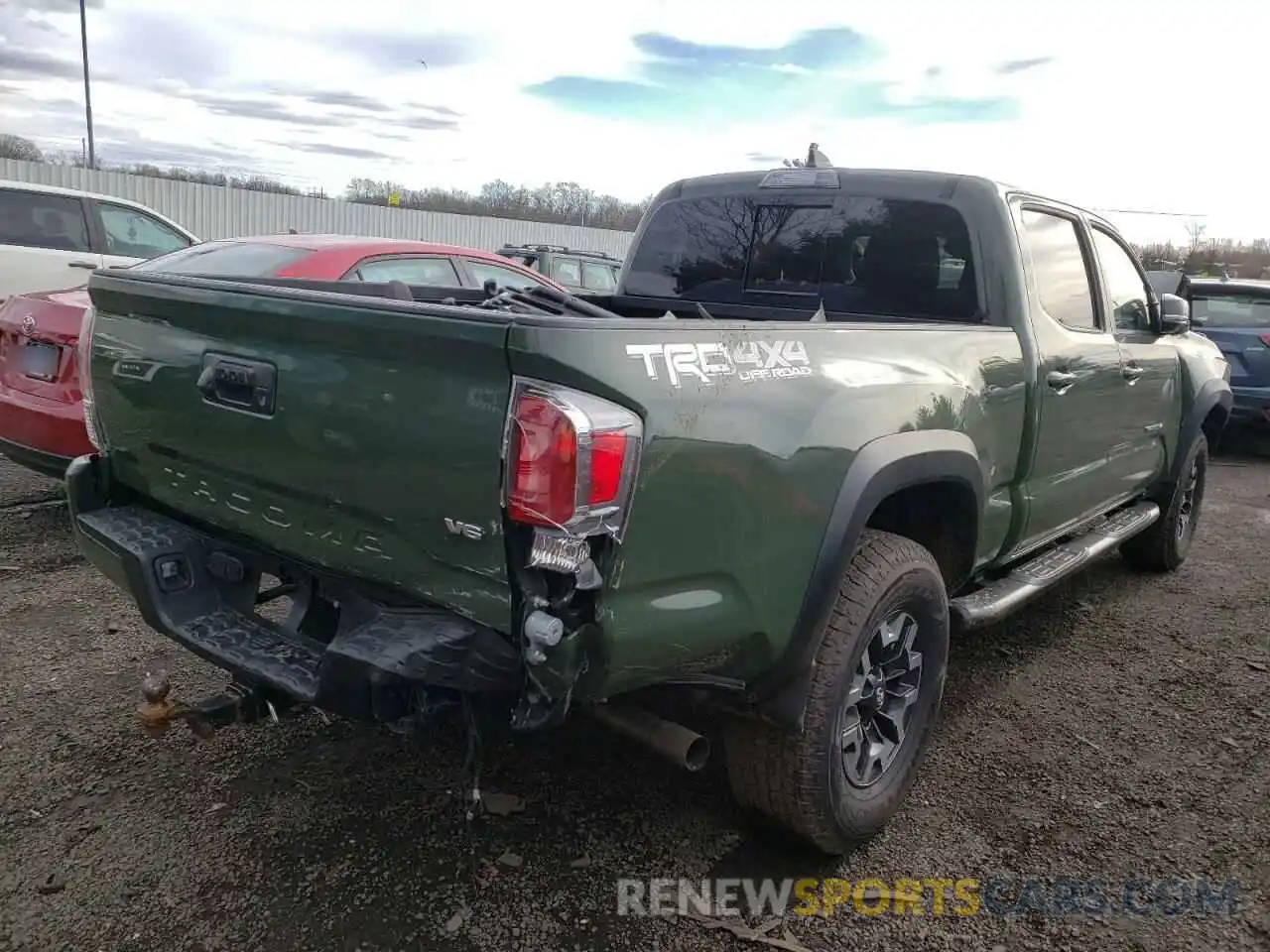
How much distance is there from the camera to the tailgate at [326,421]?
2072 millimetres

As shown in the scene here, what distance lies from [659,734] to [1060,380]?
2173mm

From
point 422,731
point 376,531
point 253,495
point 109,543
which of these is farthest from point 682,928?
point 109,543

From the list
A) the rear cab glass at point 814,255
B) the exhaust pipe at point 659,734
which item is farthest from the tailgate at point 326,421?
the rear cab glass at point 814,255

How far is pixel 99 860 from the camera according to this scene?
2.69m

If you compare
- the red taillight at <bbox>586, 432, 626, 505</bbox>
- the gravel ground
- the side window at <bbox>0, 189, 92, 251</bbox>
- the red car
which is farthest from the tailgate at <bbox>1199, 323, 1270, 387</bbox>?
the side window at <bbox>0, 189, 92, 251</bbox>

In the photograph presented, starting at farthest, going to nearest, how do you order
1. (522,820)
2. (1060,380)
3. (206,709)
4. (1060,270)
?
(1060,270)
(1060,380)
(522,820)
(206,709)

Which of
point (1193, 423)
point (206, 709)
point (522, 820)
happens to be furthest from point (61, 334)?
point (1193, 423)

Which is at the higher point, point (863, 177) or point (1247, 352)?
point (863, 177)

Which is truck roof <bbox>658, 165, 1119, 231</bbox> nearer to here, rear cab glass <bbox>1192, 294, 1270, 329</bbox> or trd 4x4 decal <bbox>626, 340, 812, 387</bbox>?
trd 4x4 decal <bbox>626, 340, 812, 387</bbox>

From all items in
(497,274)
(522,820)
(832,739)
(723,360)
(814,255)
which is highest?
(814,255)

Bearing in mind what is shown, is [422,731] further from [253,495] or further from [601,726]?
[253,495]

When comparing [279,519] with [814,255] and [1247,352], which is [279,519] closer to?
[814,255]

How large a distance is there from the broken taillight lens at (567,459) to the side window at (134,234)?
26.9 ft

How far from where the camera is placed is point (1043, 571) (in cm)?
389
